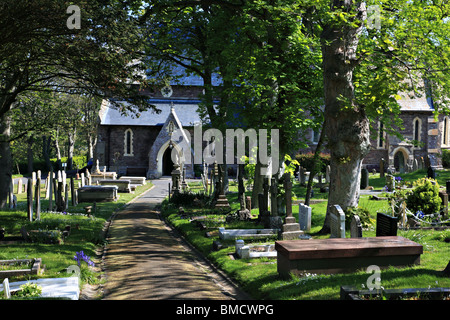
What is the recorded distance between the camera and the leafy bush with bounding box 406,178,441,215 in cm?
1527

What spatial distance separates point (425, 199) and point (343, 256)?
305 inches

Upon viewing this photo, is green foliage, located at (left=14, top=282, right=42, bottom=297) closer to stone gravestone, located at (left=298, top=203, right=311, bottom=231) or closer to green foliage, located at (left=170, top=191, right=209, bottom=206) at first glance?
stone gravestone, located at (left=298, top=203, right=311, bottom=231)

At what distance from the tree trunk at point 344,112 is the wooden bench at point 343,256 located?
3916mm

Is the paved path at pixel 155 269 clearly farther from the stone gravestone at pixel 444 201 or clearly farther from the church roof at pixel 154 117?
the church roof at pixel 154 117

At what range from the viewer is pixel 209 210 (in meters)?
20.0

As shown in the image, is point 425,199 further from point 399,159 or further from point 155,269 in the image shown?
point 399,159

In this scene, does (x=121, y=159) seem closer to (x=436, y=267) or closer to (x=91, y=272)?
(x=91, y=272)

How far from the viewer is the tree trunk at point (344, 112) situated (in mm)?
12586

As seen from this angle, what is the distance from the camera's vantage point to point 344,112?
12633mm

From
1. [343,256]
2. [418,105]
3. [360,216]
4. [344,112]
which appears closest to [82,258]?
[343,256]

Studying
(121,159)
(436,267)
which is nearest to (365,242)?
(436,267)

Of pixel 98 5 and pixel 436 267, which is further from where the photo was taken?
pixel 98 5

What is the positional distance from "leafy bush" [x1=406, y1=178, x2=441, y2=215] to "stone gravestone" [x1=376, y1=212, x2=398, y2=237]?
5002mm
